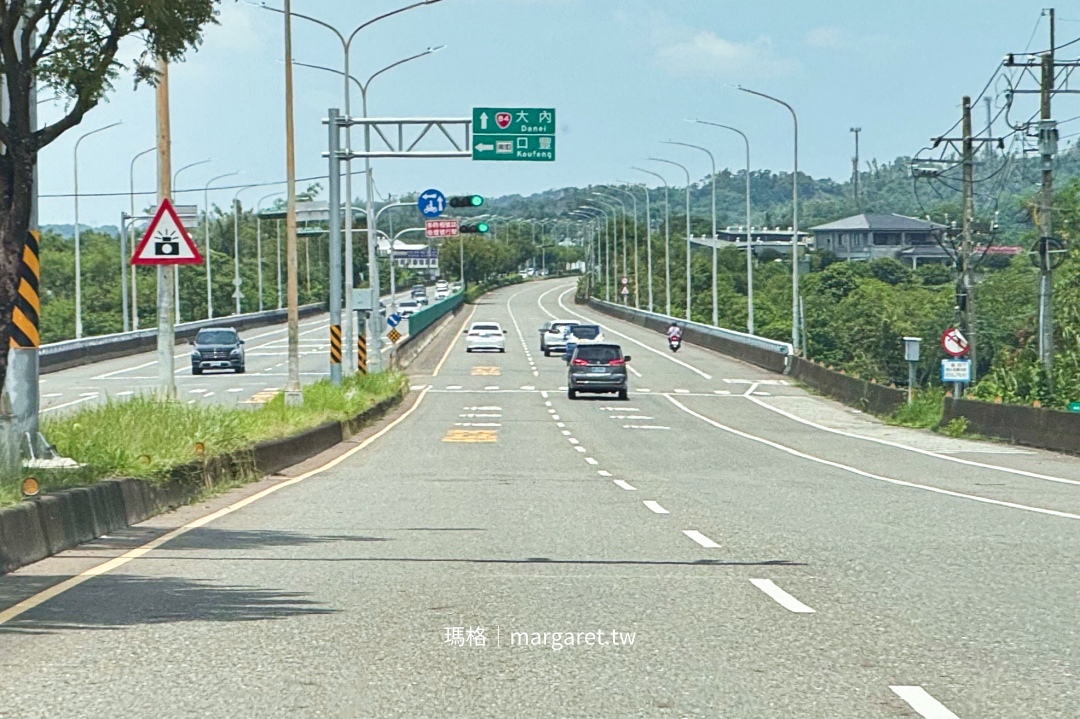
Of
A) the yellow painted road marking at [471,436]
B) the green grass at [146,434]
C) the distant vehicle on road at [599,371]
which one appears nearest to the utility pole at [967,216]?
the distant vehicle on road at [599,371]

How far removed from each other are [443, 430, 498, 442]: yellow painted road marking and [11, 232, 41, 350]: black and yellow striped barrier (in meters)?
16.7

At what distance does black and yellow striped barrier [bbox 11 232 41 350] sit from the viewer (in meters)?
16.3

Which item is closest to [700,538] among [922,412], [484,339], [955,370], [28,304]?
[28,304]

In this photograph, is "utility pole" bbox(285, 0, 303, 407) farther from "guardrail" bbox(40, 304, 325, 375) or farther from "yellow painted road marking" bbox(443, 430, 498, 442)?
"guardrail" bbox(40, 304, 325, 375)

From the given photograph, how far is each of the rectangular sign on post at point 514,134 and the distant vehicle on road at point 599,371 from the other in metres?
8.48

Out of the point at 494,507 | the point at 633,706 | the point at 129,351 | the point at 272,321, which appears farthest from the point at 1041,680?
the point at 272,321

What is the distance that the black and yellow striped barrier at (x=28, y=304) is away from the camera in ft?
53.6

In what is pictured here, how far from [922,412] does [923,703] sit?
→ 114 feet

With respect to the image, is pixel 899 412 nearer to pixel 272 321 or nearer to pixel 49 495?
pixel 49 495

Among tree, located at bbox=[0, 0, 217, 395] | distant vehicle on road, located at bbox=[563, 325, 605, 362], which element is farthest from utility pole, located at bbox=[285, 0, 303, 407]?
distant vehicle on road, located at bbox=[563, 325, 605, 362]

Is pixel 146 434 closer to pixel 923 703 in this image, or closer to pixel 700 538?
pixel 700 538

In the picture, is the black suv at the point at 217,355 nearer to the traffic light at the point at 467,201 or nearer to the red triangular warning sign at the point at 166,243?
the traffic light at the point at 467,201

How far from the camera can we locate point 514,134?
42.2m

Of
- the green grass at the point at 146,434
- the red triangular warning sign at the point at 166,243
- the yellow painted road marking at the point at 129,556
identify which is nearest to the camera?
the yellow painted road marking at the point at 129,556
